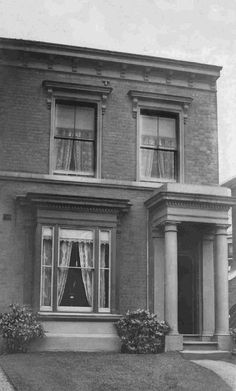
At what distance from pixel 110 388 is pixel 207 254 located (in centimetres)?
693

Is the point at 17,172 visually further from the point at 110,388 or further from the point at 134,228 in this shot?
the point at 110,388

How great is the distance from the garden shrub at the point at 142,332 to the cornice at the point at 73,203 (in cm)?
269

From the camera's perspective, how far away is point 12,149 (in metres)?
17.2

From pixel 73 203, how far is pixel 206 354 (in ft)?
15.8

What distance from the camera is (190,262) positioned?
18281mm

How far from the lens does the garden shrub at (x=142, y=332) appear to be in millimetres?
→ 15711

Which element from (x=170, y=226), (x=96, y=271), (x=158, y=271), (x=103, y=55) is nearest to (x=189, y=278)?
(x=158, y=271)

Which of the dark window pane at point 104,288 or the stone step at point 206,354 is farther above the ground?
the dark window pane at point 104,288

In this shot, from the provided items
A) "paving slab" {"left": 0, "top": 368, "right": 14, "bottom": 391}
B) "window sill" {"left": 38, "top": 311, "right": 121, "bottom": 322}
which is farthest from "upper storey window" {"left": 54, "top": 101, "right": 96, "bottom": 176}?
"paving slab" {"left": 0, "top": 368, "right": 14, "bottom": 391}

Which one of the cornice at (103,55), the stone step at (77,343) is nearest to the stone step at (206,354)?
the stone step at (77,343)

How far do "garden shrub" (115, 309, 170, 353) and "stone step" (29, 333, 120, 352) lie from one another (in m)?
0.36

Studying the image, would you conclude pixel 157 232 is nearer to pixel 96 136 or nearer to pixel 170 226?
pixel 170 226

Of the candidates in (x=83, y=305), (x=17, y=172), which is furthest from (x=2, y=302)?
(x=17, y=172)

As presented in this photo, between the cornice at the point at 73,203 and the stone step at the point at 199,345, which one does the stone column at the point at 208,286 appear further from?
the cornice at the point at 73,203
